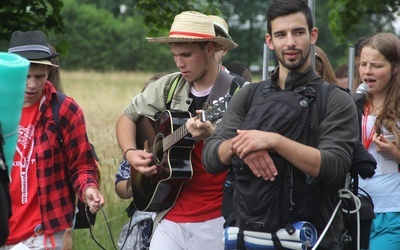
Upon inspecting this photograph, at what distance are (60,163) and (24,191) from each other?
0.96ft

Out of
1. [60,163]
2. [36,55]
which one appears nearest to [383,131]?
[60,163]

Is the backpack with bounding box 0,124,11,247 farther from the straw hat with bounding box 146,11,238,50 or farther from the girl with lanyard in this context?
the girl with lanyard

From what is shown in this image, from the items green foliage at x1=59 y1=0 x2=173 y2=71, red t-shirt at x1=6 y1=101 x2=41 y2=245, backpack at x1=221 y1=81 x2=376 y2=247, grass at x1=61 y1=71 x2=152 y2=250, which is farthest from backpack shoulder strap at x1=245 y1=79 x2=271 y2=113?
green foliage at x1=59 y1=0 x2=173 y2=71

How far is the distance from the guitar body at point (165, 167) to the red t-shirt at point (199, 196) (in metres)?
0.06

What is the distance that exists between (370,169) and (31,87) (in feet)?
7.12

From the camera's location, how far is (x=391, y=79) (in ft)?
20.8

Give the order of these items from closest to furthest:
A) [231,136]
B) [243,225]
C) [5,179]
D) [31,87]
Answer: [5,179], [243,225], [231,136], [31,87]

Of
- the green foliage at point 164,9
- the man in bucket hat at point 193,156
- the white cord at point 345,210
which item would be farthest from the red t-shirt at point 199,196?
the green foliage at point 164,9

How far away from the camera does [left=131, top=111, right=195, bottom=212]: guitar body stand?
585 centimetres

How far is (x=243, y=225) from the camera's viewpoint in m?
4.49

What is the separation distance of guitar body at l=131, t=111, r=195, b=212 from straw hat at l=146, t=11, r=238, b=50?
48 cm

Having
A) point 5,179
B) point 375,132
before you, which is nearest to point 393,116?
point 375,132

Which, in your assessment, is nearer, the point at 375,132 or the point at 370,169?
the point at 370,169

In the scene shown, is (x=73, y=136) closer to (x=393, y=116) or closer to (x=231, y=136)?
(x=231, y=136)
